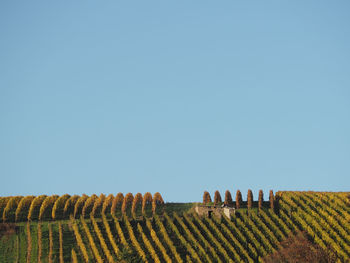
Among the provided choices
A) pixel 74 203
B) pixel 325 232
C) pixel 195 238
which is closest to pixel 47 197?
pixel 74 203

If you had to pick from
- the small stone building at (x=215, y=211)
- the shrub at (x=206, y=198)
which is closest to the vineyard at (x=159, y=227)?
the shrub at (x=206, y=198)

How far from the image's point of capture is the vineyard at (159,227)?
71375 mm

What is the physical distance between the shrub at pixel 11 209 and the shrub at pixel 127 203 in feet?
55.4

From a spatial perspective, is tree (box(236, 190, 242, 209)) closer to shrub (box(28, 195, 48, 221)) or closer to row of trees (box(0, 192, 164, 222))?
row of trees (box(0, 192, 164, 222))

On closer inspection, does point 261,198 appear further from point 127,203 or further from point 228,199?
point 127,203

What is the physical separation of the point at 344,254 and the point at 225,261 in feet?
53.6

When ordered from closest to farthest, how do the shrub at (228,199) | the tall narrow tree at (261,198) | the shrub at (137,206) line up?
1. the shrub at (137,206)
2. the tall narrow tree at (261,198)
3. the shrub at (228,199)

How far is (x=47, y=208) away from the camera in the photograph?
83125mm

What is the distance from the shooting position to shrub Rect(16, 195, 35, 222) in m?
81.3

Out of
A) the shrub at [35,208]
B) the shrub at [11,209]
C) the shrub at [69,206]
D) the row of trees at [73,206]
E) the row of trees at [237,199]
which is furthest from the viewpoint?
the row of trees at [237,199]

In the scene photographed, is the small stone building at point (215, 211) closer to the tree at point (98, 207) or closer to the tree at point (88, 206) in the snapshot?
the tree at point (98, 207)

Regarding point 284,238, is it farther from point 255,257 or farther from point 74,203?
point 74,203

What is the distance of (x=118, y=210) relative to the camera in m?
84.0

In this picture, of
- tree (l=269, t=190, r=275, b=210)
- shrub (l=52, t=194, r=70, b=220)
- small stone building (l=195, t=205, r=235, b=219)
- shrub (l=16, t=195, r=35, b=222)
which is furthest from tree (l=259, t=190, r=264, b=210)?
shrub (l=16, t=195, r=35, b=222)
